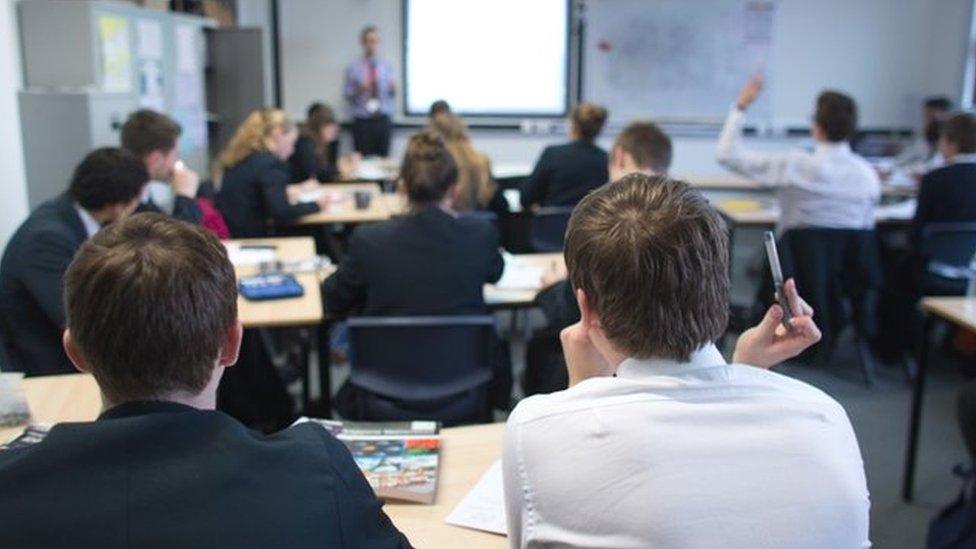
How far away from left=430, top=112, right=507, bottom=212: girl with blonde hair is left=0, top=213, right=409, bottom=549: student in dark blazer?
329cm

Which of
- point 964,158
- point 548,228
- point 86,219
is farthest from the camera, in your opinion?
point 548,228

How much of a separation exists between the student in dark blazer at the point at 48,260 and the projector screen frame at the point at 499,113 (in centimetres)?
577

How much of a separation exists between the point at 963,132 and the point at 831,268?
1235mm

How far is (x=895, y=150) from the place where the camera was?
7.15 m

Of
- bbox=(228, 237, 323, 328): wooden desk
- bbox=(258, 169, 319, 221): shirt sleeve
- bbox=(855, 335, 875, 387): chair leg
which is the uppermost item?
bbox=(258, 169, 319, 221): shirt sleeve

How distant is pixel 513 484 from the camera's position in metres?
1.19

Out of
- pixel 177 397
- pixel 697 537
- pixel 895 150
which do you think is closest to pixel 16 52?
pixel 177 397

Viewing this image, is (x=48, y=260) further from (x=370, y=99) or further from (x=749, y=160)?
(x=370, y=99)

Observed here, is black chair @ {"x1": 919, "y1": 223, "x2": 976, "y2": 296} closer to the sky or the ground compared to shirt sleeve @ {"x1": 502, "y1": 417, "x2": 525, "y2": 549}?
closer to the ground

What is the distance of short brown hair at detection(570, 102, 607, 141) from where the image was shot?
5.01 metres

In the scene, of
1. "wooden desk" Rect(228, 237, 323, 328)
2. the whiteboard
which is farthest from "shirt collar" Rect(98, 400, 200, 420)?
the whiteboard

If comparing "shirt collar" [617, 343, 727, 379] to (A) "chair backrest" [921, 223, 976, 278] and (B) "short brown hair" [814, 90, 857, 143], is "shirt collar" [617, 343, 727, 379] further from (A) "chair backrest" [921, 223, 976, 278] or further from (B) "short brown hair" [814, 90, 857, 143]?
(A) "chair backrest" [921, 223, 976, 278]

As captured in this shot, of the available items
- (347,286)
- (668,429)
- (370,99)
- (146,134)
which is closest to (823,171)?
(347,286)

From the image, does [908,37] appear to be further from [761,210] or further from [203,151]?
[203,151]
